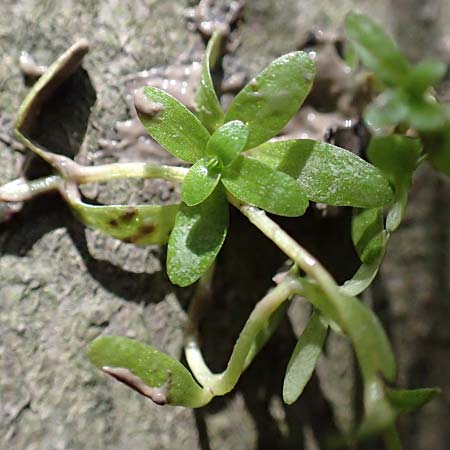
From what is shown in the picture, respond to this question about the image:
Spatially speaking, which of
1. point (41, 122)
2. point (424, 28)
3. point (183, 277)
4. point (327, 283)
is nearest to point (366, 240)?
point (327, 283)

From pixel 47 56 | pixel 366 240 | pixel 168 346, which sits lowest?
pixel 168 346

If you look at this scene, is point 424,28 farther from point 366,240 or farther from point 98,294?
point 98,294

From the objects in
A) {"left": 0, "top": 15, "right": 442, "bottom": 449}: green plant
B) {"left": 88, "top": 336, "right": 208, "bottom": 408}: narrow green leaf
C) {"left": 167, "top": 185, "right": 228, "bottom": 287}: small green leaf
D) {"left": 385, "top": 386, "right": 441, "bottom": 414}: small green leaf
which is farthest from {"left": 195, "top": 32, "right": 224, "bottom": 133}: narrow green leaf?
{"left": 385, "top": 386, "right": 441, "bottom": 414}: small green leaf

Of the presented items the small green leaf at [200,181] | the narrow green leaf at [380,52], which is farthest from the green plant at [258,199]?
the narrow green leaf at [380,52]

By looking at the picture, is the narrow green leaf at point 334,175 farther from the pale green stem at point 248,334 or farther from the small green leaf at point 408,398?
the small green leaf at point 408,398

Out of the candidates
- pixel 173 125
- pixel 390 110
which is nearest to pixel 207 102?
pixel 173 125

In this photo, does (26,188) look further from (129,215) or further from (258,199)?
(258,199)

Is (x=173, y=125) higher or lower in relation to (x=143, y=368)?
higher
